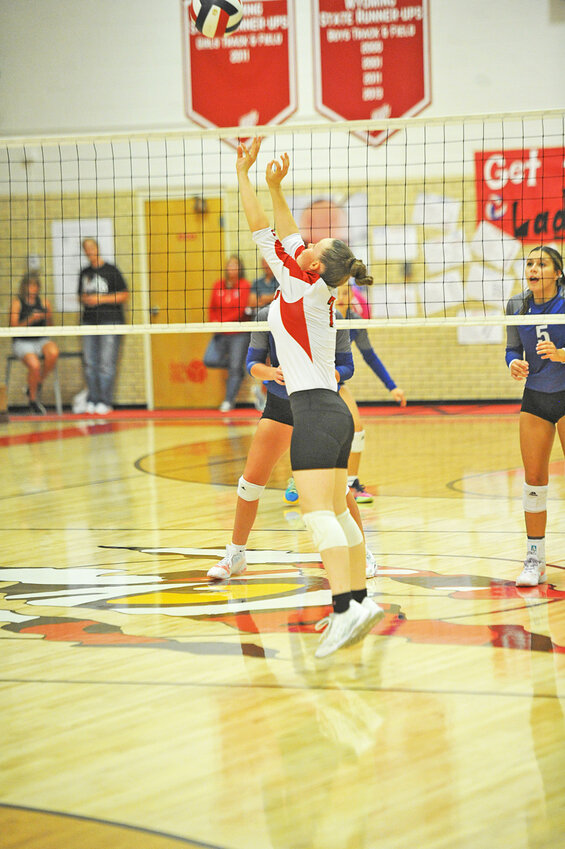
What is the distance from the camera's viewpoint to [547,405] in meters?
4.58

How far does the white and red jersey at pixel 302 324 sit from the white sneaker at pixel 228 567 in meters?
1.24

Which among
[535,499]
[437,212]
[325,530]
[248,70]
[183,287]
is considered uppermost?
[248,70]

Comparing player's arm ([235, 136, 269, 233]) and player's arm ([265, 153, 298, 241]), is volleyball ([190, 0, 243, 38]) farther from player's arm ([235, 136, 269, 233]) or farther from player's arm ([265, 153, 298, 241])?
player's arm ([265, 153, 298, 241])

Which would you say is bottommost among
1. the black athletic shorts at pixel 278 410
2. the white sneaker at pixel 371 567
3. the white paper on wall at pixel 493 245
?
the white sneaker at pixel 371 567

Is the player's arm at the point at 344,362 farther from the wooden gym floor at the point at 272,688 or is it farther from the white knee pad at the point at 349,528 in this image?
the white knee pad at the point at 349,528

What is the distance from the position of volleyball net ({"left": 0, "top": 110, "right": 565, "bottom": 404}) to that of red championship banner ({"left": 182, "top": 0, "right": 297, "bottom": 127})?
13.7 inches

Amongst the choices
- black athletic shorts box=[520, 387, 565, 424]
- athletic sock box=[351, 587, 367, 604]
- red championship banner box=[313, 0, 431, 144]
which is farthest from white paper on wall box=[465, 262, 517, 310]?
athletic sock box=[351, 587, 367, 604]

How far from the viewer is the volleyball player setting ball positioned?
364 cm

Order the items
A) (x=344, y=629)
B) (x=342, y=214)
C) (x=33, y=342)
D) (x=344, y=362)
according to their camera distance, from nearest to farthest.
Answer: (x=344, y=629) → (x=344, y=362) → (x=342, y=214) → (x=33, y=342)

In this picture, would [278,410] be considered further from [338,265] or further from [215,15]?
[215,15]

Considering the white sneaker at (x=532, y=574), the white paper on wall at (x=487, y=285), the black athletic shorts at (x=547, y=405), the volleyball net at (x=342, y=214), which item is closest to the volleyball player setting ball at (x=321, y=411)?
the white sneaker at (x=532, y=574)

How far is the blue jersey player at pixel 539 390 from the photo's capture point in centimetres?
457

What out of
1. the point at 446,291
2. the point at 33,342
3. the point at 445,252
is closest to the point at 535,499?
the point at 446,291

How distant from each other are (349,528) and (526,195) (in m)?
9.77
